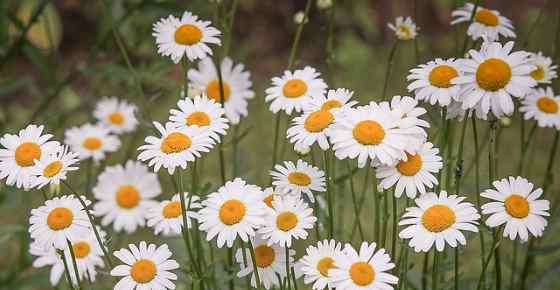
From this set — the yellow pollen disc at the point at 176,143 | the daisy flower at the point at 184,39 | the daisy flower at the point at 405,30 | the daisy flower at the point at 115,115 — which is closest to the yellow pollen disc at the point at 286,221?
the yellow pollen disc at the point at 176,143

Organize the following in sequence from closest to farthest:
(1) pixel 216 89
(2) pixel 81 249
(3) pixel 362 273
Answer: (3) pixel 362 273 < (2) pixel 81 249 < (1) pixel 216 89

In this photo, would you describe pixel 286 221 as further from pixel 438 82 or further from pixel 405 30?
pixel 405 30

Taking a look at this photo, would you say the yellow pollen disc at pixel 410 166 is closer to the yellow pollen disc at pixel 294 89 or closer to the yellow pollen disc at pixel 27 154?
the yellow pollen disc at pixel 294 89

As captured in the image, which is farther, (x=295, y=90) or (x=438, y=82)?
(x=295, y=90)

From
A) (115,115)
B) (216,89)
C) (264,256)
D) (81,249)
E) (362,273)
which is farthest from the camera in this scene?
(115,115)

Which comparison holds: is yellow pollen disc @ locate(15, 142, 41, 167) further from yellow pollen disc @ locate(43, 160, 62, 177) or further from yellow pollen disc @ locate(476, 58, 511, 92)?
yellow pollen disc @ locate(476, 58, 511, 92)

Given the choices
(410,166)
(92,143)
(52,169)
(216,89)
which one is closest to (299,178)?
(410,166)

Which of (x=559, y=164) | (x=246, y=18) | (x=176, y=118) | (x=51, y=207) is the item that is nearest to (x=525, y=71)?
(x=176, y=118)

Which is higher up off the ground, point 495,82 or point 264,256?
point 495,82
